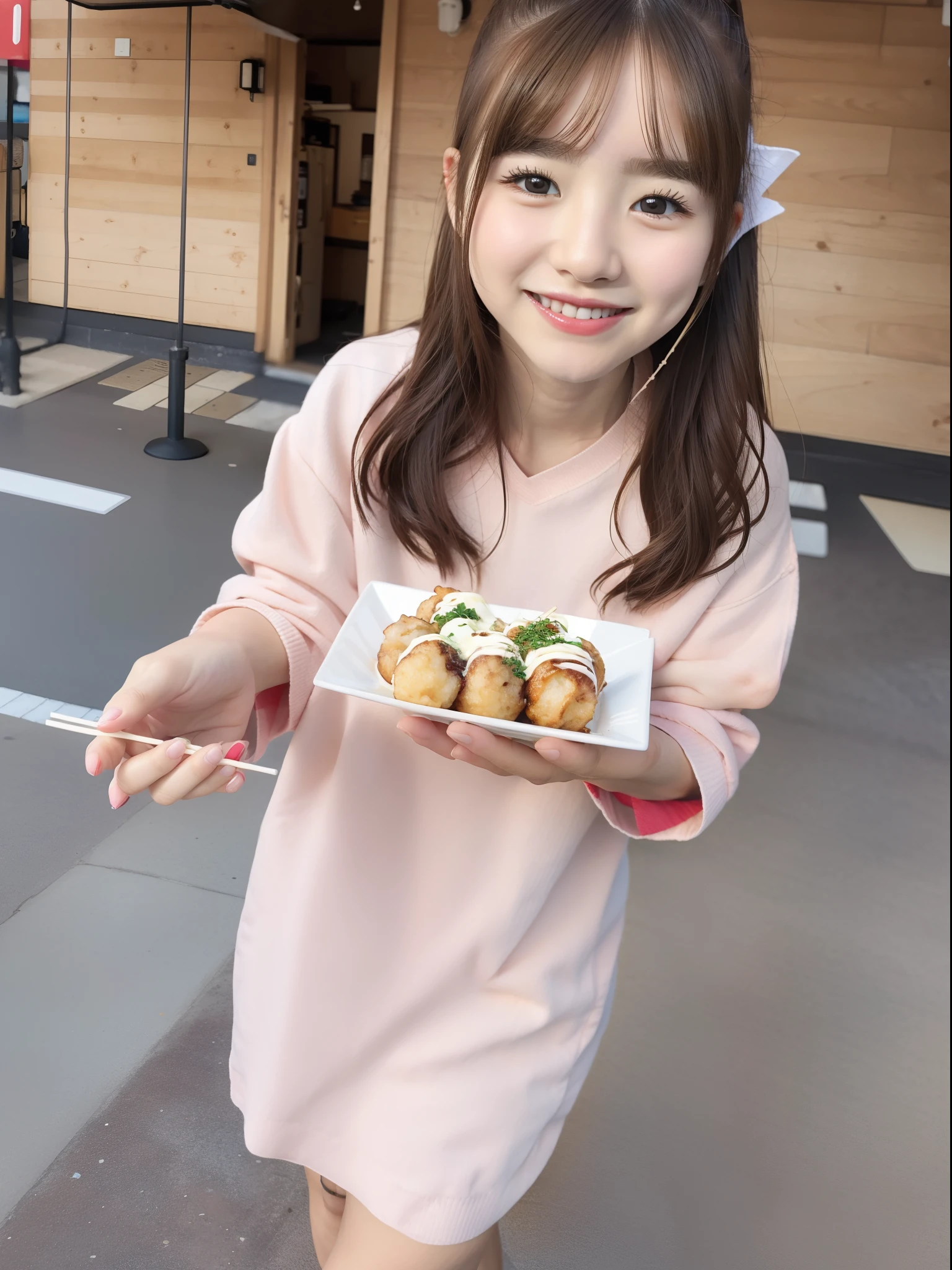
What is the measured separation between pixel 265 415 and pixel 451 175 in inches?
11.0

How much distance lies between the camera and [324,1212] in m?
1.06

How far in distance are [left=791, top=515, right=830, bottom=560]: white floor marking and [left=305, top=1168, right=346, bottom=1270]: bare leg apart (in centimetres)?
161

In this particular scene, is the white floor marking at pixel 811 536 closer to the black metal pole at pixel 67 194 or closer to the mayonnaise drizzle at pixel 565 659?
the mayonnaise drizzle at pixel 565 659

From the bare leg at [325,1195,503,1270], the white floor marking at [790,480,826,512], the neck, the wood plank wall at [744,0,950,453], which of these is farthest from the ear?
the white floor marking at [790,480,826,512]

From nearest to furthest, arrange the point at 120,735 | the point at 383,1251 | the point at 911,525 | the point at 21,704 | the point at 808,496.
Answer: the point at 120,735
the point at 21,704
the point at 383,1251
the point at 808,496
the point at 911,525

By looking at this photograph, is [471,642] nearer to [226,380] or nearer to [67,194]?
[226,380]

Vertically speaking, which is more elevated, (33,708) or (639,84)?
(639,84)

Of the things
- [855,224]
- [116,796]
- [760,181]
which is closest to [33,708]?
[116,796]

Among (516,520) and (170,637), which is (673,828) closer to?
(516,520)

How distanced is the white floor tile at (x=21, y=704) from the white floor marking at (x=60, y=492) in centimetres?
15

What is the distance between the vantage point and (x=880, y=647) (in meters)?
2.94

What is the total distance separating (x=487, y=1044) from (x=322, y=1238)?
28cm

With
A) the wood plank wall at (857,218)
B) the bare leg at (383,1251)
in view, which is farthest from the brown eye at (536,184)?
the wood plank wall at (857,218)

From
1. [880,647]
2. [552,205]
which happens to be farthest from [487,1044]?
[880,647]
